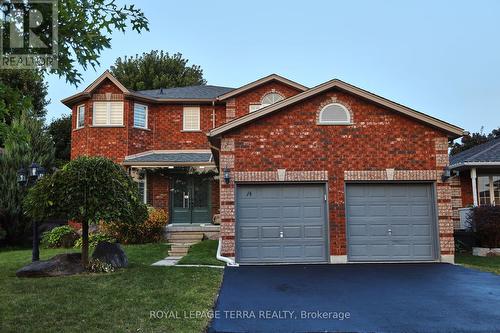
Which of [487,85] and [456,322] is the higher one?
[487,85]

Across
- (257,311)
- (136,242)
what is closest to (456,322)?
(257,311)

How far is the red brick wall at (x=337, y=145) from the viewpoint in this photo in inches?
454

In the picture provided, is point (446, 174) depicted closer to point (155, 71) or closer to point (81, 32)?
point (81, 32)

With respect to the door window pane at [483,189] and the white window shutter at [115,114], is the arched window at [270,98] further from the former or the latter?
the door window pane at [483,189]

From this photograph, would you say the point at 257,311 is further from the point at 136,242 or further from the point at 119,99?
the point at 119,99

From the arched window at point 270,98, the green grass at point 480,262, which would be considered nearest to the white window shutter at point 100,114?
the arched window at point 270,98

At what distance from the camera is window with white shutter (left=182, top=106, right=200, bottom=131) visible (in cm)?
2050

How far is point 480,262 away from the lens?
1195 centimetres

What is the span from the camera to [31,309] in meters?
6.23

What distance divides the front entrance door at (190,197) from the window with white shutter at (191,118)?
307cm

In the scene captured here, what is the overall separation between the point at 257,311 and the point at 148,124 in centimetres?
1531

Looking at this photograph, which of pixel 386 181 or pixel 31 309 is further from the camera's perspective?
pixel 386 181

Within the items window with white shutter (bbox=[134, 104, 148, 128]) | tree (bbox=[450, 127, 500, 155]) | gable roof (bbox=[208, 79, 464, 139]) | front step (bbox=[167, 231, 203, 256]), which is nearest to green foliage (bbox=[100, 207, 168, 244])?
front step (bbox=[167, 231, 203, 256])

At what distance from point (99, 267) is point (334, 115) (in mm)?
7482
